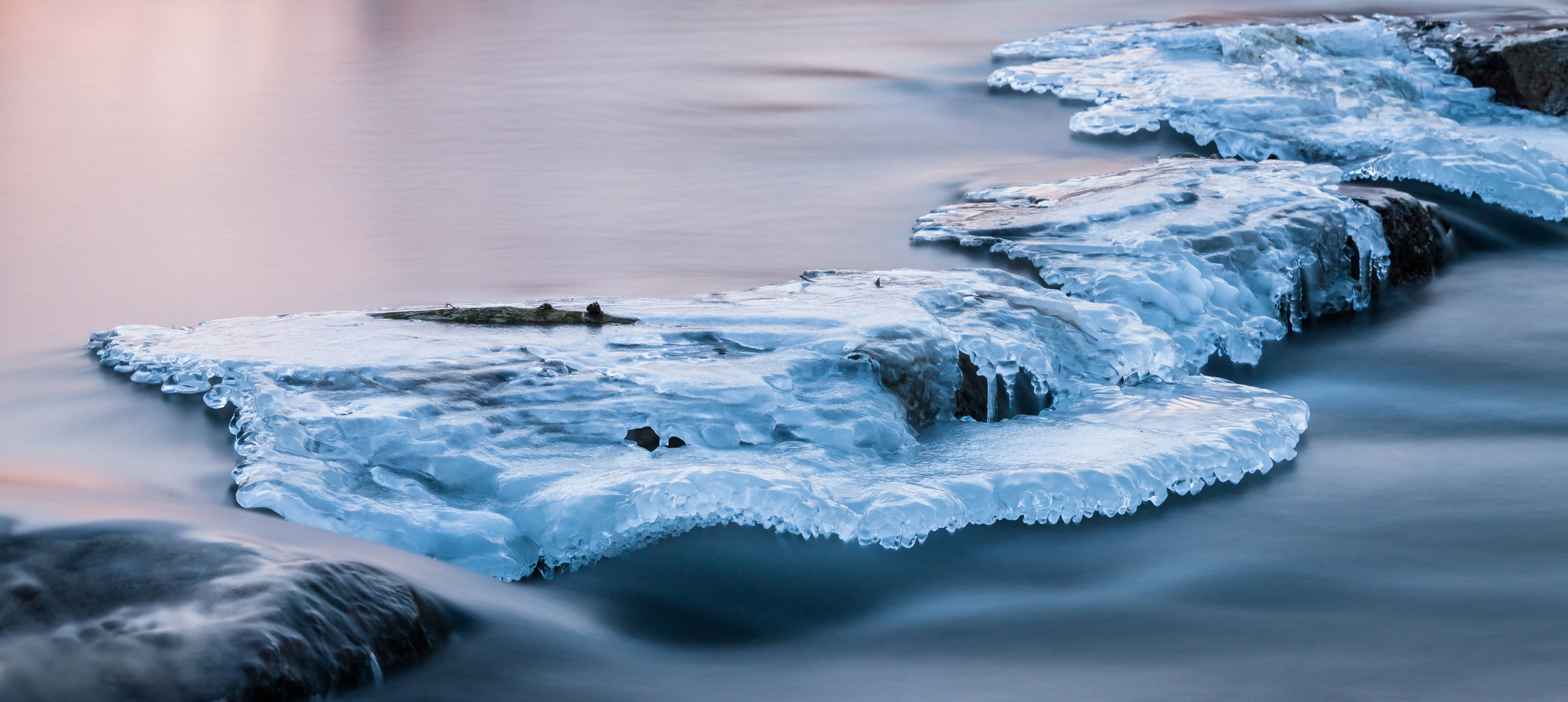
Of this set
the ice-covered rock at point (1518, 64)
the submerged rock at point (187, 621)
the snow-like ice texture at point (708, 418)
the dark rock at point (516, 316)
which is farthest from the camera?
the ice-covered rock at point (1518, 64)

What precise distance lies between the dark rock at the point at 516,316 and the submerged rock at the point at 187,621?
164 centimetres

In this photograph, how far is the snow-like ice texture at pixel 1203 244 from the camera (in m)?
4.48

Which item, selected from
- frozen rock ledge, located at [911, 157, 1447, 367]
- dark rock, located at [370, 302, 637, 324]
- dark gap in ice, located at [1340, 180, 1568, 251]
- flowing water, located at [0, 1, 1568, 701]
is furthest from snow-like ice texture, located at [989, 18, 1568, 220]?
dark rock, located at [370, 302, 637, 324]

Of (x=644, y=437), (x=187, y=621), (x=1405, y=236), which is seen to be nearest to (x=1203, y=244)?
(x=1405, y=236)

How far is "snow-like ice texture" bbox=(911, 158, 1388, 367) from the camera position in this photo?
448 centimetres

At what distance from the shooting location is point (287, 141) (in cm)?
753

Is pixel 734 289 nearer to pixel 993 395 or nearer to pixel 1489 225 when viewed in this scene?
pixel 993 395

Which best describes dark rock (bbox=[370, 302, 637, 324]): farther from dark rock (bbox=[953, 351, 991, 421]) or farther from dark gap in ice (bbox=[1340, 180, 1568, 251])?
dark gap in ice (bbox=[1340, 180, 1568, 251])

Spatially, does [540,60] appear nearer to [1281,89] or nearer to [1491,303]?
[1281,89]

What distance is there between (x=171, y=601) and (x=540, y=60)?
9.08 metres

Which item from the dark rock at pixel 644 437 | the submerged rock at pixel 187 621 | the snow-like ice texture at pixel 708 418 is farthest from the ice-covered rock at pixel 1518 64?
the submerged rock at pixel 187 621

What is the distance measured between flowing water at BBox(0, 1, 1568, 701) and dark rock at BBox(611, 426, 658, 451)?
36 cm

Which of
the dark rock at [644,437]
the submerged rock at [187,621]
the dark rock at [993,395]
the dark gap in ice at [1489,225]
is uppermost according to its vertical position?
the dark gap in ice at [1489,225]

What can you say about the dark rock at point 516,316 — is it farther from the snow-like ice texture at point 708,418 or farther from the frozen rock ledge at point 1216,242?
the frozen rock ledge at point 1216,242
